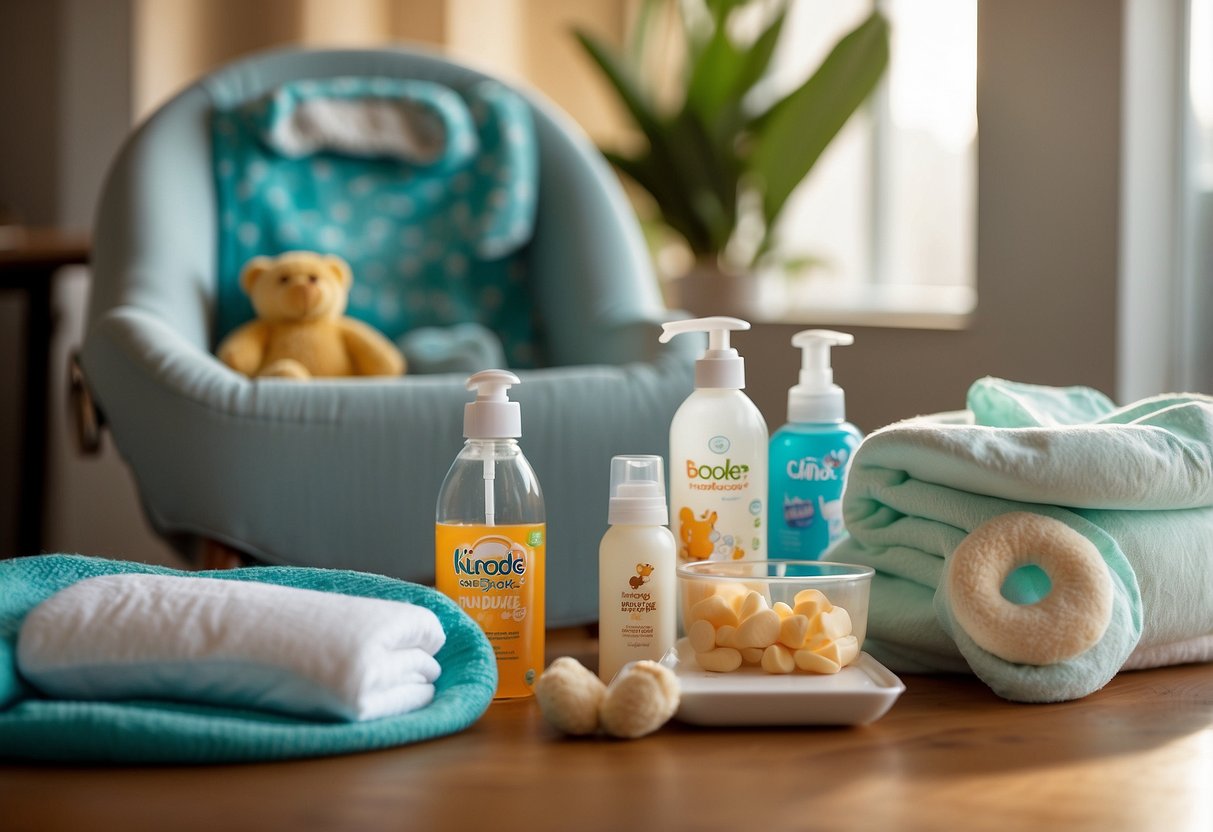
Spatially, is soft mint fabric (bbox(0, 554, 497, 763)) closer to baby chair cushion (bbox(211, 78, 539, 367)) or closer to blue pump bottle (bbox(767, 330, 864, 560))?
blue pump bottle (bbox(767, 330, 864, 560))

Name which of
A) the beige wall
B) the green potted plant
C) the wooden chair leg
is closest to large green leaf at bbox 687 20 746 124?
the green potted plant

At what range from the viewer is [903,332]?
98.4 inches

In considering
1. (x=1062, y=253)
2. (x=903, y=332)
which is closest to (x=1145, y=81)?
(x=1062, y=253)

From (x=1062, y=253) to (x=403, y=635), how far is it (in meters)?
1.87

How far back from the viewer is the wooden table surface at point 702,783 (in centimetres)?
47

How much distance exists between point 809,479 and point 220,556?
29.2 inches

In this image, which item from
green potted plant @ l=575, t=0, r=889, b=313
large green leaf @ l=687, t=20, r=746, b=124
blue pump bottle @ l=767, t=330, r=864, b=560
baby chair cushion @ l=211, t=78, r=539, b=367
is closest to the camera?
blue pump bottle @ l=767, t=330, r=864, b=560

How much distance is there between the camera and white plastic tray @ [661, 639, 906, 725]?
571mm

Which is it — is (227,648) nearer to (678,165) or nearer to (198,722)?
(198,722)

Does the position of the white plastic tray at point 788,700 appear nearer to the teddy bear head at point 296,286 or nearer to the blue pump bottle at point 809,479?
the blue pump bottle at point 809,479

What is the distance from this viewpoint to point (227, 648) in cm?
55

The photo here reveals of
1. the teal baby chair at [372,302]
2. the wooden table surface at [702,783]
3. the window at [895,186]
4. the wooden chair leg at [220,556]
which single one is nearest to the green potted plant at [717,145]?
the window at [895,186]

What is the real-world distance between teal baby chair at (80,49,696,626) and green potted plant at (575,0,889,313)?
77cm

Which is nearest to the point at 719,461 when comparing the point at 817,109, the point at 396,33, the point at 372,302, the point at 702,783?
the point at 702,783
